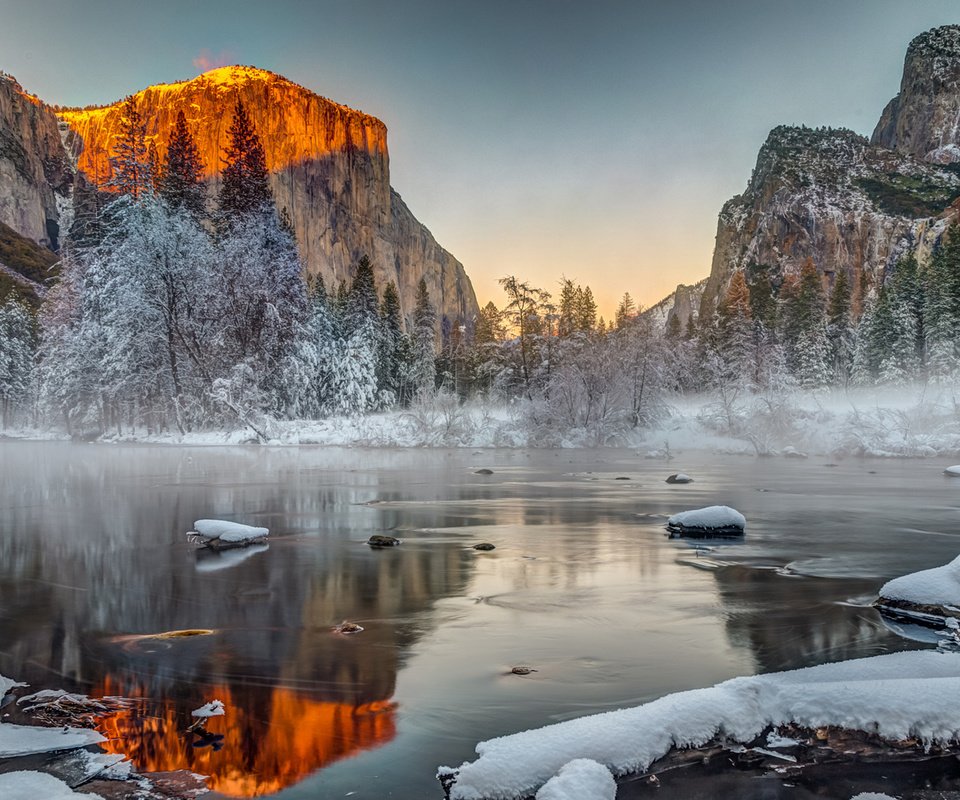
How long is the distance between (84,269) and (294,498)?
3897 centimetres

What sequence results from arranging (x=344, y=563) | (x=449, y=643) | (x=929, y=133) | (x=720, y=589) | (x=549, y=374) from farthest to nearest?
(x=929, y=133), (x=549, y=374), (x=344, y=563), (x=720, y=589), (x=449, y=643)

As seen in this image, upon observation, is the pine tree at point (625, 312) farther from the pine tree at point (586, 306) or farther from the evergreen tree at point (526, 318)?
the pine tree at point (586, 306)

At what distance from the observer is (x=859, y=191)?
127 metres

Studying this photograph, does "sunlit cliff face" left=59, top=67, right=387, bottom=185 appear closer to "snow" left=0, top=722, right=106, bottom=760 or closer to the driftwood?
"snow" left=0, top=722, right=106, bottom=760

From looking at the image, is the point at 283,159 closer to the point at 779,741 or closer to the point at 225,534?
the point at 225,534

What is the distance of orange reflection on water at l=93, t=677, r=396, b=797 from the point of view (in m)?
3.30

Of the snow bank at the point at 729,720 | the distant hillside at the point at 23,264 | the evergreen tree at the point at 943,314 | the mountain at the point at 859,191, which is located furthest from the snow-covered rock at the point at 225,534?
the mountain at the point at 859,191

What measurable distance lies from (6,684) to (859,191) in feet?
488

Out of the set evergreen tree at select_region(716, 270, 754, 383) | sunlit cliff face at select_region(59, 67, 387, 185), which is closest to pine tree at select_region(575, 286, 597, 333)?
evergreen tree at select_region(716, 270, 754, 383)

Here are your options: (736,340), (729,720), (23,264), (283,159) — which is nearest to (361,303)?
(736,340)

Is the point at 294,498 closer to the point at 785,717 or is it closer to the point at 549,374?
the point at 785,717

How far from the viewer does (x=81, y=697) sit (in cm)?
416

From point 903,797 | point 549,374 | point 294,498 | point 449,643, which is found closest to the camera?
point 903,797

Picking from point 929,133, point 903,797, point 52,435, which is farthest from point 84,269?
point 929,133
